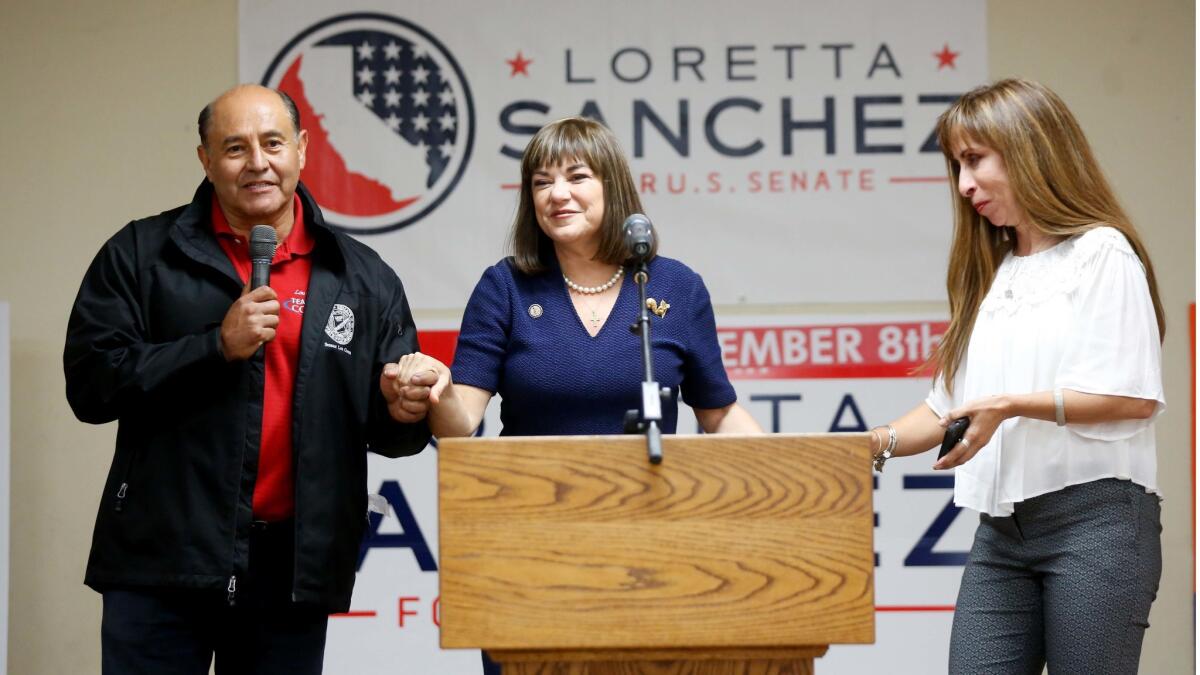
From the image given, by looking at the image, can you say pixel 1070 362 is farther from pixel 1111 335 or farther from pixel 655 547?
pixel 655 547

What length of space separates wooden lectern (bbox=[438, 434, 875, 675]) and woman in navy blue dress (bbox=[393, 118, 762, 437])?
54 centimetres

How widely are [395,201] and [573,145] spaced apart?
6.38 ft

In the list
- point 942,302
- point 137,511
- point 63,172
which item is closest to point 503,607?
point 137,511

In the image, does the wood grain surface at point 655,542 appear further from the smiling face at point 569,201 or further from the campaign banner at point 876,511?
the campaign banner at point 876,511

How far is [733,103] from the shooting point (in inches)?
174

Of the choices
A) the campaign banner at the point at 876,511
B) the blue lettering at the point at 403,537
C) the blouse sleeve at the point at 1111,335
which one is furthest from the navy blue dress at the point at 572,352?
the blue lettering at the point at 403,537

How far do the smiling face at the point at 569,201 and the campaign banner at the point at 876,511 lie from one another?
6.11 ft

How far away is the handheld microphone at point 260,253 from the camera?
7.57 feet

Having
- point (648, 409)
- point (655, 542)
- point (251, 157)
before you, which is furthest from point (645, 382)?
point (251, 157)

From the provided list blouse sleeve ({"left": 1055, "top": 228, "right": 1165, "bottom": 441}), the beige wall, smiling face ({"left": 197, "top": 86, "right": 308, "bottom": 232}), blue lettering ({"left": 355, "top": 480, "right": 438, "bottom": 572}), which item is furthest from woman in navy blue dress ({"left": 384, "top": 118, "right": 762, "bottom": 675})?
the beige wall

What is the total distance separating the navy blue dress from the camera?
2.52 m

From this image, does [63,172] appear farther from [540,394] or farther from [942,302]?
[942,302]

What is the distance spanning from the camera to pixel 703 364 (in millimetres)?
2648

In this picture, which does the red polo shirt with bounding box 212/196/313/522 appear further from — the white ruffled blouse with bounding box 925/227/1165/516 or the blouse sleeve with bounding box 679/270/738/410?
the white ruffled blouse with bounding box 925/227/1165/516
